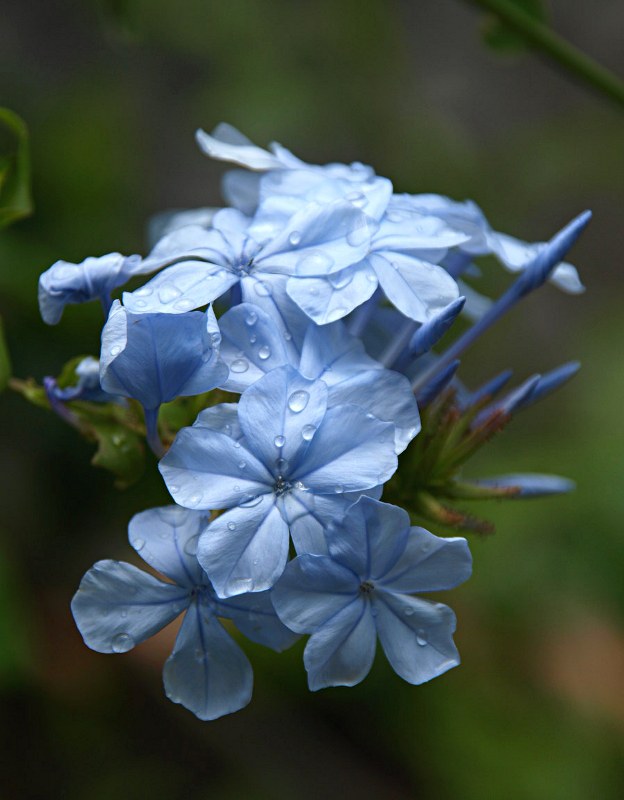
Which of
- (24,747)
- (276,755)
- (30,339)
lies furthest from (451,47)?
(24,747)

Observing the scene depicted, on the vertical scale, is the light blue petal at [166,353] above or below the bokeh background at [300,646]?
above

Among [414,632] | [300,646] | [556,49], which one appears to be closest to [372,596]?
[414,632]

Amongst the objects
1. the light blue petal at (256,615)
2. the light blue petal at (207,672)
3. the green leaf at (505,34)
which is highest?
the green leaf at (505,34)

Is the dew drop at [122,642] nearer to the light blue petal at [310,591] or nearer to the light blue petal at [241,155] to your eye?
the light blue petal at [310,591]

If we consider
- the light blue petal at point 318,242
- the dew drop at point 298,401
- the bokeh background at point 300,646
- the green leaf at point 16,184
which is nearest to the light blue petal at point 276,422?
the dew drop at point 298,401

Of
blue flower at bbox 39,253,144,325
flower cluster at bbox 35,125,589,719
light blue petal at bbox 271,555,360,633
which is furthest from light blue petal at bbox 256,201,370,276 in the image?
light blue petal at bbox 271,555,360,633

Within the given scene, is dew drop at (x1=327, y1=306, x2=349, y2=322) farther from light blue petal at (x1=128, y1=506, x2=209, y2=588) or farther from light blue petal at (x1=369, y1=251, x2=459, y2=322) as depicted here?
light blue petal at (x1=128, y1=506, x2=209, y2=588)

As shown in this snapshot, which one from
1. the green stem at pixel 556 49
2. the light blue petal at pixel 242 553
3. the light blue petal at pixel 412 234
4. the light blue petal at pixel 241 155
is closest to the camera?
the light blue petal at pixel 242 553

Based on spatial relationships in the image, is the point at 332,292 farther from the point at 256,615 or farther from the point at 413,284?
the point at 256,615

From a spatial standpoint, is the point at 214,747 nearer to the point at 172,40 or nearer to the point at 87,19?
the point at 172,40
